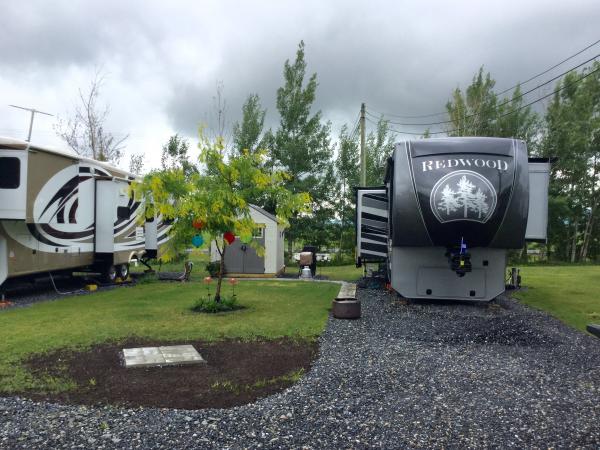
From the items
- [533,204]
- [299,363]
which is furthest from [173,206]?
[533,204]

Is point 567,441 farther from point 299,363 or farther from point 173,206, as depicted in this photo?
point 173,206

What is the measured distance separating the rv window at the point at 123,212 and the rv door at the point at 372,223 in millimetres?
6255

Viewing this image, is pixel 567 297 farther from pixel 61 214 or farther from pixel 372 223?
pixel 61 214

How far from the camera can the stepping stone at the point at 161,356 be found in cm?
534

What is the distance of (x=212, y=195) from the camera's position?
8125 millimetres

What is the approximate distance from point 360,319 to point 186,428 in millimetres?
4822

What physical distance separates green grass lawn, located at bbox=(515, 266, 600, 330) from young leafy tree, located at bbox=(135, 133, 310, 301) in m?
5.46

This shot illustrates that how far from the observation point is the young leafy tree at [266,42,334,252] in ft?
83.2

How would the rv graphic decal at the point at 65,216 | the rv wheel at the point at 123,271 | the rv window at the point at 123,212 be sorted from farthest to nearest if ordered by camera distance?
the rv wheel at the point at 123,271 → the rv window at the point at 123,212 → the rv graphic decal at the point at 65,216

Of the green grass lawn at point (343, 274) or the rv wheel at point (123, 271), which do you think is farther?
the green grass lawn at point (343, 274)

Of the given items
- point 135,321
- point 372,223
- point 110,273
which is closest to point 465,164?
point 372,223

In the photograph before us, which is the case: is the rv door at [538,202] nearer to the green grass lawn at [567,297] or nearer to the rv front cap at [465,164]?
the green grass lawn at [567,297]

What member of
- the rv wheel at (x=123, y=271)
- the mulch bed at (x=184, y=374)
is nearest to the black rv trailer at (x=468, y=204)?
the mulch bed at (x=184, y=374)

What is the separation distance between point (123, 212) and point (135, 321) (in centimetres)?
589
